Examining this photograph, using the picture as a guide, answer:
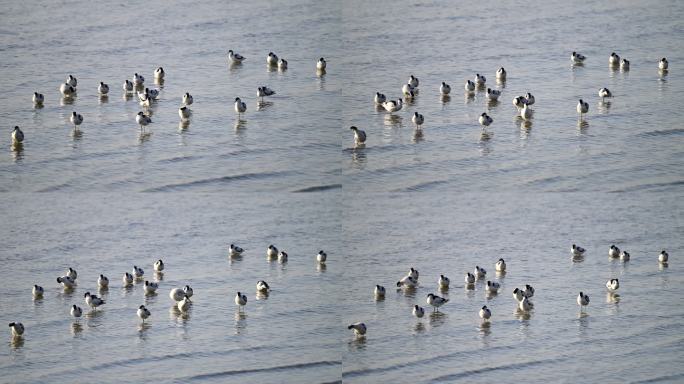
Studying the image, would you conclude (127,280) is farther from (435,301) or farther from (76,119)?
(435,301)

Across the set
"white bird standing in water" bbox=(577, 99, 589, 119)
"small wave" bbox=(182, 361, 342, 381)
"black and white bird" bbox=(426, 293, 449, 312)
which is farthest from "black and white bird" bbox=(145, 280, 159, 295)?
"white bird standing in water" bbox=(577, 99, 589, 119)

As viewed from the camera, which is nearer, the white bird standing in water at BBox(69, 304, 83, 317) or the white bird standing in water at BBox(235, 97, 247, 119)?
the white bird standing in water at BBox(69, 304, 83, 317)

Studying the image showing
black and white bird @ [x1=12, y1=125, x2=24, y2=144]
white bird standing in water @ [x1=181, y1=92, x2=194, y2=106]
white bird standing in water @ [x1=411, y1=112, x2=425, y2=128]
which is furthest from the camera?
white bird standing in water @ [x1=181, y1=92, x2=194, y2=106]

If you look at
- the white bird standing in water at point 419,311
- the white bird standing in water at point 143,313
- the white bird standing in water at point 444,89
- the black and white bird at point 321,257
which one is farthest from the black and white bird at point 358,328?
the white bird standing in water at point 444,89

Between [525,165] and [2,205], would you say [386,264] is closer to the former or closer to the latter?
[525,165]

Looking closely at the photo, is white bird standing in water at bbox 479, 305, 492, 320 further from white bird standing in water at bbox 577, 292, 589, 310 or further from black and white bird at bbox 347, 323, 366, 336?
black and white bird at bbox 347, 323, 366, 336

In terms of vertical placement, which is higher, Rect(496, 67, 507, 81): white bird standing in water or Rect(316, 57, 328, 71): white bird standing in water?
Rect(316, 57, 328, 71): white bird standing in water

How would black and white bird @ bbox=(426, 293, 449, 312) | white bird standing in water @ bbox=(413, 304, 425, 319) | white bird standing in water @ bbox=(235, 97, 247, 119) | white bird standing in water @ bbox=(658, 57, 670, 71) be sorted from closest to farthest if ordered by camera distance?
white bird standing in water @ bbox=(413, 304, 425, 319), black and white bird @ bbox=(426, 293, 449, 312), white bird standing in water @ bbox=(235, 97, 247, 119), white bird standing in water @ bbox=(658, 57, 670, 71)
